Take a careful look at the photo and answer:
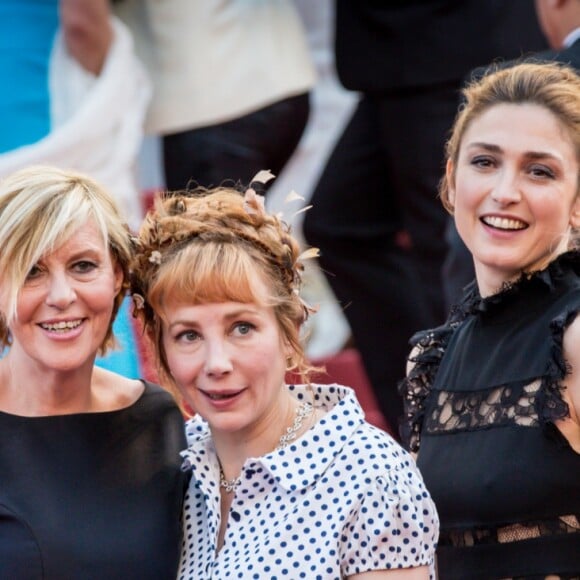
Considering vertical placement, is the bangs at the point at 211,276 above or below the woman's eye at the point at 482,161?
below

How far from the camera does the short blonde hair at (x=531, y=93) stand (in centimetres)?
344

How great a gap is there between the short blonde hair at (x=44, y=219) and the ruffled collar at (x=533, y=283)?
2.56 feet

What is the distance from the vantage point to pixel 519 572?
128 inches

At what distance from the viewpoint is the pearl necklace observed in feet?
10.6

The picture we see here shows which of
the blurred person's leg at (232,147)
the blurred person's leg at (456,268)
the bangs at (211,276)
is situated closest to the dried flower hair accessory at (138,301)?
the bangs at (211,276)

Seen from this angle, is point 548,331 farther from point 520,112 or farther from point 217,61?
point 217,61

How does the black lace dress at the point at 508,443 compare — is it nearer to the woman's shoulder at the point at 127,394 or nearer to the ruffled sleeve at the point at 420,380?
the ruffled sleeve at the point at 420,380

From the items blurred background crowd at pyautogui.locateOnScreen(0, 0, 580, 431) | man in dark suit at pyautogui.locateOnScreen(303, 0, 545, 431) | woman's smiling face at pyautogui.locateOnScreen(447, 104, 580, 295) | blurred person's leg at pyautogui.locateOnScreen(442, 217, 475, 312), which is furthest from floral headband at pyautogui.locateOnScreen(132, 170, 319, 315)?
man in dark suit at pyautogui.locateOnScreen(303, 0, 545, 431)

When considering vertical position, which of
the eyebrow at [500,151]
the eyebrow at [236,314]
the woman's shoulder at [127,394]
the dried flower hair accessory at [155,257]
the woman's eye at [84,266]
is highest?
the eyebrow at [500,151]

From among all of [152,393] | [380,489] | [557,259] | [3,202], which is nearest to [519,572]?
[380,489]

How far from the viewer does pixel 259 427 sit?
3234 mm

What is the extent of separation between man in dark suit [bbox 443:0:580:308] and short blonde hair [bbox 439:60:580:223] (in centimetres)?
55

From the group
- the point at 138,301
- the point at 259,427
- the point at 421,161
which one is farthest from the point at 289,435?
the point at 421,161

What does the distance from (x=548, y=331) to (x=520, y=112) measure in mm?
489
